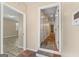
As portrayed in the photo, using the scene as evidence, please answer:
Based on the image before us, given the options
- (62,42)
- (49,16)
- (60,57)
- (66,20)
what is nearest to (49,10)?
(49,16)

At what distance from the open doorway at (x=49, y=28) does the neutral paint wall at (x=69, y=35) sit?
0.05m

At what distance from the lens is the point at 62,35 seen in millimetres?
951

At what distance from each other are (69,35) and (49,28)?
0.17m

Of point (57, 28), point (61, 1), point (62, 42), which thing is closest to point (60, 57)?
point (62, 42)

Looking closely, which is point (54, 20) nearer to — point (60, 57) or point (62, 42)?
point (62, 42)

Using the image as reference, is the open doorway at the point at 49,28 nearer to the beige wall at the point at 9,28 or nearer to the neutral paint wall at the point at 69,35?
the neutral paint wall at the point at 69,35

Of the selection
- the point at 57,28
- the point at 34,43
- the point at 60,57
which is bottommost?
the point at 60,57

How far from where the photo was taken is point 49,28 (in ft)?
3.13

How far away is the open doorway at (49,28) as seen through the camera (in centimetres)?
95

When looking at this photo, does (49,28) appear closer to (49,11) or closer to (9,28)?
(49,11)

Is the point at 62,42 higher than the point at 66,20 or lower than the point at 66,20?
lower

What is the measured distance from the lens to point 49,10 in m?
0.97

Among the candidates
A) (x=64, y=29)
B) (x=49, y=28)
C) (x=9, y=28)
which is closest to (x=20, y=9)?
(x=9, y=28)

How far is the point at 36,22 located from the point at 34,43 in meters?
0.17
